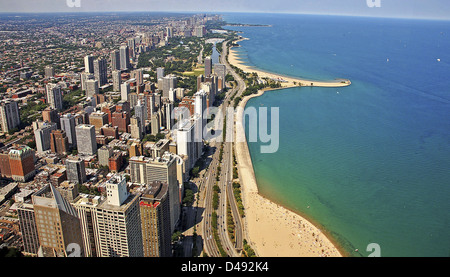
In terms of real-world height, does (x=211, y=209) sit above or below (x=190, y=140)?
below

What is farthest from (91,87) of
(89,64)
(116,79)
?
(89,64)

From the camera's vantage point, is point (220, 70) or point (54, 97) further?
point (220, 70)

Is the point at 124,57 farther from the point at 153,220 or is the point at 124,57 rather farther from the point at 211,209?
the point at 153,220

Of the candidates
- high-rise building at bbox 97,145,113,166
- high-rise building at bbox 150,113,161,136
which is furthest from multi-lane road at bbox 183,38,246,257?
high-rise building at bbox 97,145,113,166

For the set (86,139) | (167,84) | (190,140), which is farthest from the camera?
(167,84)

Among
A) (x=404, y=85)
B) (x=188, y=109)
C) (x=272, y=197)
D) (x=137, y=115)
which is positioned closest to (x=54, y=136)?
(x=137, y=115)

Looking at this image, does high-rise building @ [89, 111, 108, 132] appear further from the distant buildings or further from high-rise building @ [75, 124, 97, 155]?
the distant buildings

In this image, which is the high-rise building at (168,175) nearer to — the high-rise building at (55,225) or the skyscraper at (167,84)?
the high-rise building at (55,225)
